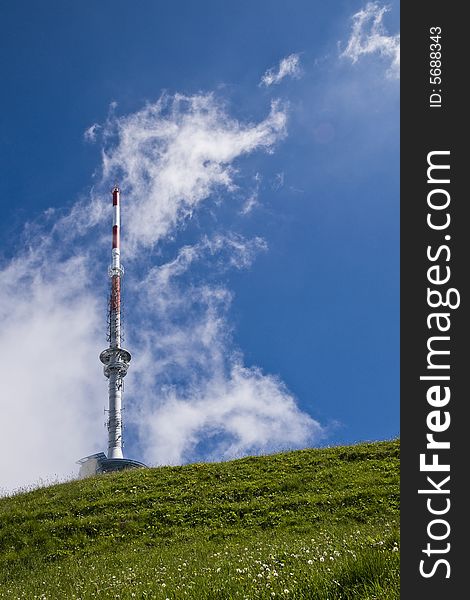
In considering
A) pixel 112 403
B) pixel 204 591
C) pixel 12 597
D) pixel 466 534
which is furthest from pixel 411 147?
pixel 112 403

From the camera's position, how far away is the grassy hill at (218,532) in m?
7.36

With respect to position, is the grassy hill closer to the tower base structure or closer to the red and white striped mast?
the tower base structure

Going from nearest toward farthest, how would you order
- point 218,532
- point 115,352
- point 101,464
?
point 218,532
point 101,464
point 115,352

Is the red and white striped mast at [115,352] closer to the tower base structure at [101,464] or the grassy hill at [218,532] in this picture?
the tower base structure at [101,464]

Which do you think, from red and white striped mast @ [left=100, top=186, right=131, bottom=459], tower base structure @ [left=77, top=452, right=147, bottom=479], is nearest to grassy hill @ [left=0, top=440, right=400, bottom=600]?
tower base structure @ [left=77, top=452, right=147, bottom=479]

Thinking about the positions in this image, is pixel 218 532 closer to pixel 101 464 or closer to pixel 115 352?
pixel 101 464

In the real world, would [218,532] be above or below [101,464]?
below

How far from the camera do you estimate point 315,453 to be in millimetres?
30000

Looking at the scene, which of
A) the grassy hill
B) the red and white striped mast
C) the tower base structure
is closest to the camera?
the grassy hill

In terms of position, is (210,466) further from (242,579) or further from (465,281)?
(465,281)

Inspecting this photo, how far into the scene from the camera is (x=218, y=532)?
64.7 ft

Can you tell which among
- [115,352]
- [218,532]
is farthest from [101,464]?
[218,532]

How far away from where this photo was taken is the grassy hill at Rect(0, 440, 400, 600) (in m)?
7.36

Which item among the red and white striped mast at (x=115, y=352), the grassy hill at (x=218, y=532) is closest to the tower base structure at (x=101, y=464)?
the red and white striped mast at (x=115, y=352)
